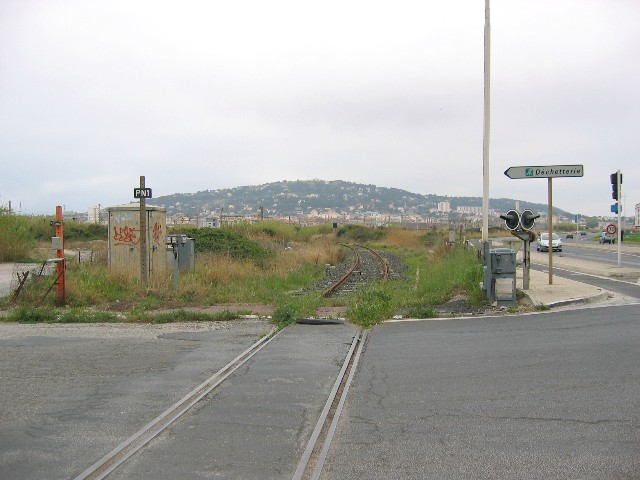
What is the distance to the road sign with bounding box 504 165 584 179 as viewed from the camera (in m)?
16.4

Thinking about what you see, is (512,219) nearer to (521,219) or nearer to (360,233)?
(521,219)

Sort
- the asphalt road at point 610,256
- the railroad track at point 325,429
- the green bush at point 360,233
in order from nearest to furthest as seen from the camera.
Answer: the railroad track at point 325,429 → the asphalt road at point 610,256 → the green bush at point 360,233

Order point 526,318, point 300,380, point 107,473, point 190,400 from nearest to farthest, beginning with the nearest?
point 107,473 → point 190,400 → point 300,380 → point 526,318

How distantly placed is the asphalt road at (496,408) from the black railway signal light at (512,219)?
4.96 meters

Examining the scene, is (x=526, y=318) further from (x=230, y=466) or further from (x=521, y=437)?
(x=230, y=466)

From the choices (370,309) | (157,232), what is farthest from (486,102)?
(157,232)

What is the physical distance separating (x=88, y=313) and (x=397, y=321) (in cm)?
645

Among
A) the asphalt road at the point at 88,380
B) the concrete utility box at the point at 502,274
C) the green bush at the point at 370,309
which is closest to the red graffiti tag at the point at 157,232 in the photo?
the asphalt road at the point at 88,380

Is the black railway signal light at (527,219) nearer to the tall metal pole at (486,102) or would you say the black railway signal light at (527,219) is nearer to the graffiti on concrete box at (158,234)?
the tall metal pole at (486,102)

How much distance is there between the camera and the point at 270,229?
54906 millimetres

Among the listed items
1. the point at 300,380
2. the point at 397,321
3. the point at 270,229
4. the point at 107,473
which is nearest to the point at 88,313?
the point at 397,321

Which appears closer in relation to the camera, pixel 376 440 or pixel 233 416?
pixel 376 440

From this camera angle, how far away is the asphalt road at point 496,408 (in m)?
5.05

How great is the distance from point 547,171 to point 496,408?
36.6 ft
